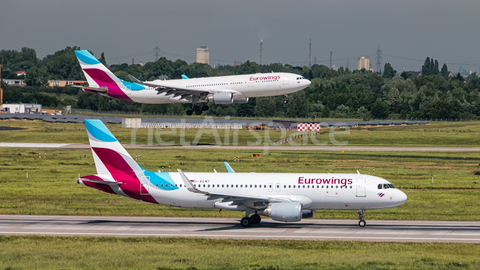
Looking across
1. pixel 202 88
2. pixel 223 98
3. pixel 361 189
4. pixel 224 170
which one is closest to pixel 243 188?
pixel 361 189

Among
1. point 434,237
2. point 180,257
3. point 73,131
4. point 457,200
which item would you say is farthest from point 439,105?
point 180,257

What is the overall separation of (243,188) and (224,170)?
28.9 metres

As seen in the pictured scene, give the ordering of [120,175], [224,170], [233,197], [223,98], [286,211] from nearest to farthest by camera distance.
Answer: [286,211] < [233,197] < [120,175] < [223,98] < [224,170]

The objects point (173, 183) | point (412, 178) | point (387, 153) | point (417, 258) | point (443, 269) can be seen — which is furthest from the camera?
point (387, 153)

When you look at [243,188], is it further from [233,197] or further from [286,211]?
[286,211]

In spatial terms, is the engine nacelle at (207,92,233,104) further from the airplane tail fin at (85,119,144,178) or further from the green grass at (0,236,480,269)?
the green grass at (0,236,480,269)

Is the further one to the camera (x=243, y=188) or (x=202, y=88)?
(x=202, y=88)

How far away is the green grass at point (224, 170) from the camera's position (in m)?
50.3

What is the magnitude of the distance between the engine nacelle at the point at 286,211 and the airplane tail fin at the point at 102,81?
88.6 ft

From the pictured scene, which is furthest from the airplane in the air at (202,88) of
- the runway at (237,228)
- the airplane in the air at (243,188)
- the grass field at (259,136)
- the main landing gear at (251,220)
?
the grass field at (259,136)

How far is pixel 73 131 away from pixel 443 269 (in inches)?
4630

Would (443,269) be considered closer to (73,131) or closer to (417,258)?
(417,258)

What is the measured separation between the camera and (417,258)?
106ft

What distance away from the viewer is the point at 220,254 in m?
33.7
